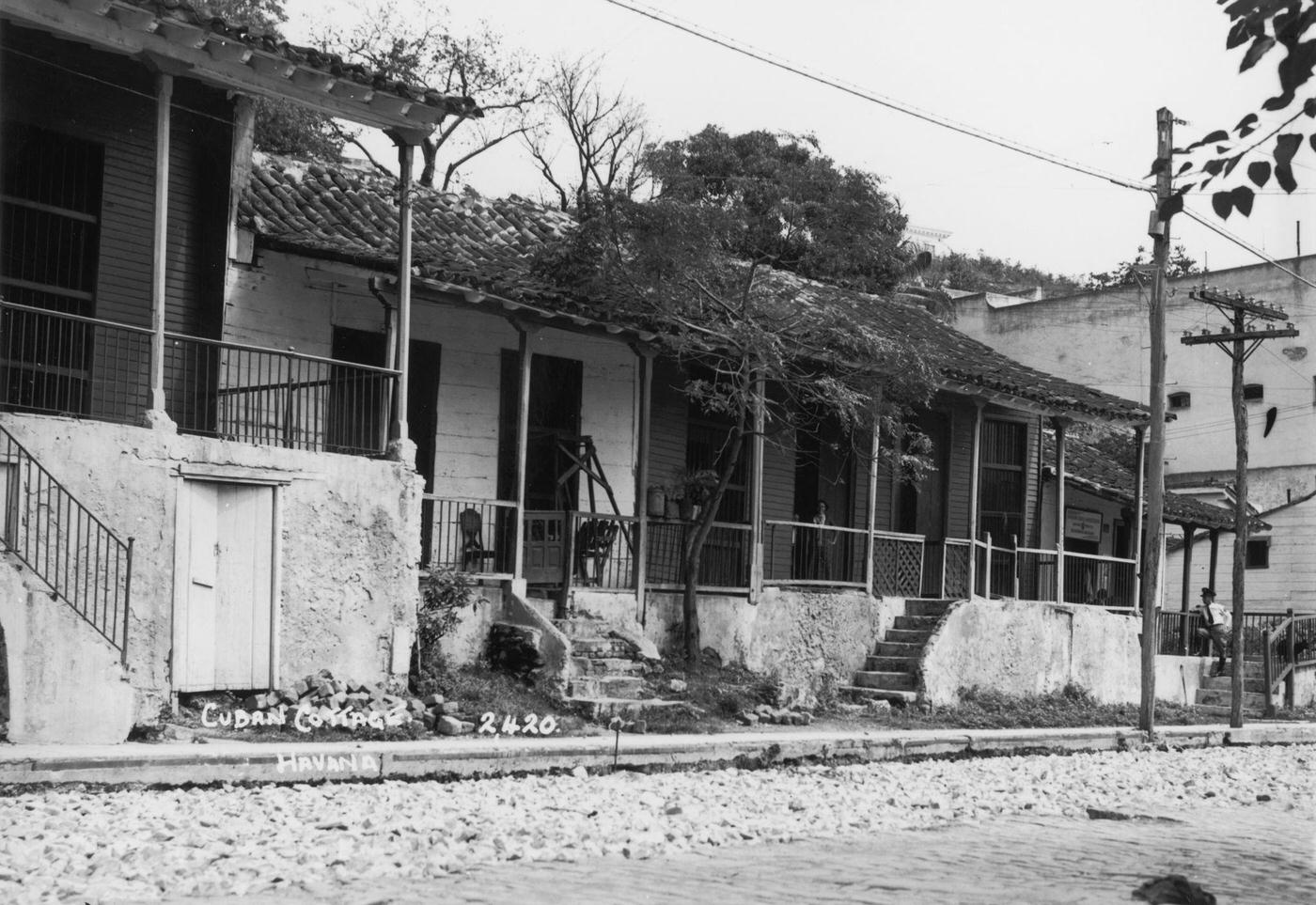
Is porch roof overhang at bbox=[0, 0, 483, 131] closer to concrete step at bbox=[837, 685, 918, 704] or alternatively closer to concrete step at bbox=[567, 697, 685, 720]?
concrete step at bbox=[567, 697, 685, 720]

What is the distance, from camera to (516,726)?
1342 centimetres

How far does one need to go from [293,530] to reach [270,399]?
6.60ft

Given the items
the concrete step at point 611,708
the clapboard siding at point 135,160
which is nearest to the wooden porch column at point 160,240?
the clapboard siding at point 135,160

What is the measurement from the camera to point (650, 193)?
1722cm

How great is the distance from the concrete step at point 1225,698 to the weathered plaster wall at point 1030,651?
11.4 ft

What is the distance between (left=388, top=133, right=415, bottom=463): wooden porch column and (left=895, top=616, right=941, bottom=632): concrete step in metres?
8.48

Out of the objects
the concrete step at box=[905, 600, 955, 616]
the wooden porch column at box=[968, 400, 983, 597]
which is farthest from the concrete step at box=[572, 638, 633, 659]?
the wooden porch column at box=[968, 400, 983, 597]

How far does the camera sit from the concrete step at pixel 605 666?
15547 millimetres

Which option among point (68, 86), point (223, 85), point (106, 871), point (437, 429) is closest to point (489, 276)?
point (437, 429)

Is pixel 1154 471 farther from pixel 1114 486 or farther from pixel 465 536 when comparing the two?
pixel 1114 486

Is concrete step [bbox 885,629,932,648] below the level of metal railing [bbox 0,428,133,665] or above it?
below

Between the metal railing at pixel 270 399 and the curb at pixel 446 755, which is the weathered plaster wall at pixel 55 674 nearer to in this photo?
the curb at pixel 446 755

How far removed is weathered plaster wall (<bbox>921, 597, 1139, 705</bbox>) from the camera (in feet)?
64.8

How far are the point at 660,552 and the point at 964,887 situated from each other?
37.8ft
